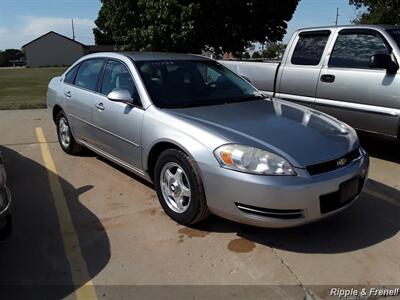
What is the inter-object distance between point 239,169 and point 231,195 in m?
0.22

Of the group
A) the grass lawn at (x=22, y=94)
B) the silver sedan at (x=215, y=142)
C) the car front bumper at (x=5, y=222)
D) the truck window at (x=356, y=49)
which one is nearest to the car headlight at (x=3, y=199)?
the car front bumper at (x=5, y=222)

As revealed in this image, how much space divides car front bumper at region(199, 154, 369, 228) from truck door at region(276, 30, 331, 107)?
10.4 ft

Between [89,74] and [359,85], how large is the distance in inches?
141

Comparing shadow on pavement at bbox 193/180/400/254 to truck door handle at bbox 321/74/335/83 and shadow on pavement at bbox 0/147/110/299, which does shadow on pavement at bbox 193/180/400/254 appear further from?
truck door handle at bbox 321/74/335/83

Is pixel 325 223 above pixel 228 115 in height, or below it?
below

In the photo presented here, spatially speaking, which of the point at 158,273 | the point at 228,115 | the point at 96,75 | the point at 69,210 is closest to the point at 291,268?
the point at 158,273

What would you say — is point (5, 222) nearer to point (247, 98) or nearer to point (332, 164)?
point (332, 164)

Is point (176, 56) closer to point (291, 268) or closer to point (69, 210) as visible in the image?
point (69, 210)

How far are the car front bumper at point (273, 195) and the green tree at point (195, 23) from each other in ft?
45.6

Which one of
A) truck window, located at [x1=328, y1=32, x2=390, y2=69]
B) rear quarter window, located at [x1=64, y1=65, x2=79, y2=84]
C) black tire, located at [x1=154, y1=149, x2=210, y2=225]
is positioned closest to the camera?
black tire, located at [x1=154, y1=149, x2=210, y2=225]

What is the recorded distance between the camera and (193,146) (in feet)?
12.1

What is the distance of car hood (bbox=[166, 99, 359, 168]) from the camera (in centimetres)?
352

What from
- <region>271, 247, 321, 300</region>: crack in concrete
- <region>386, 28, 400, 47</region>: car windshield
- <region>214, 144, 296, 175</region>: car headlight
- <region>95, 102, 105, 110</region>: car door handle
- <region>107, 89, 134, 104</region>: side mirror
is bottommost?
<region>271, 247, 321, 300</region>: crack in concrete

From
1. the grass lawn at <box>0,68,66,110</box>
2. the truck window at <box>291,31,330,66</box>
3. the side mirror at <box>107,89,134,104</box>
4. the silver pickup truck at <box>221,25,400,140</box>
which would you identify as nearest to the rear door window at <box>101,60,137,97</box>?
the side mirror at <box>107,89,134,104</box>
